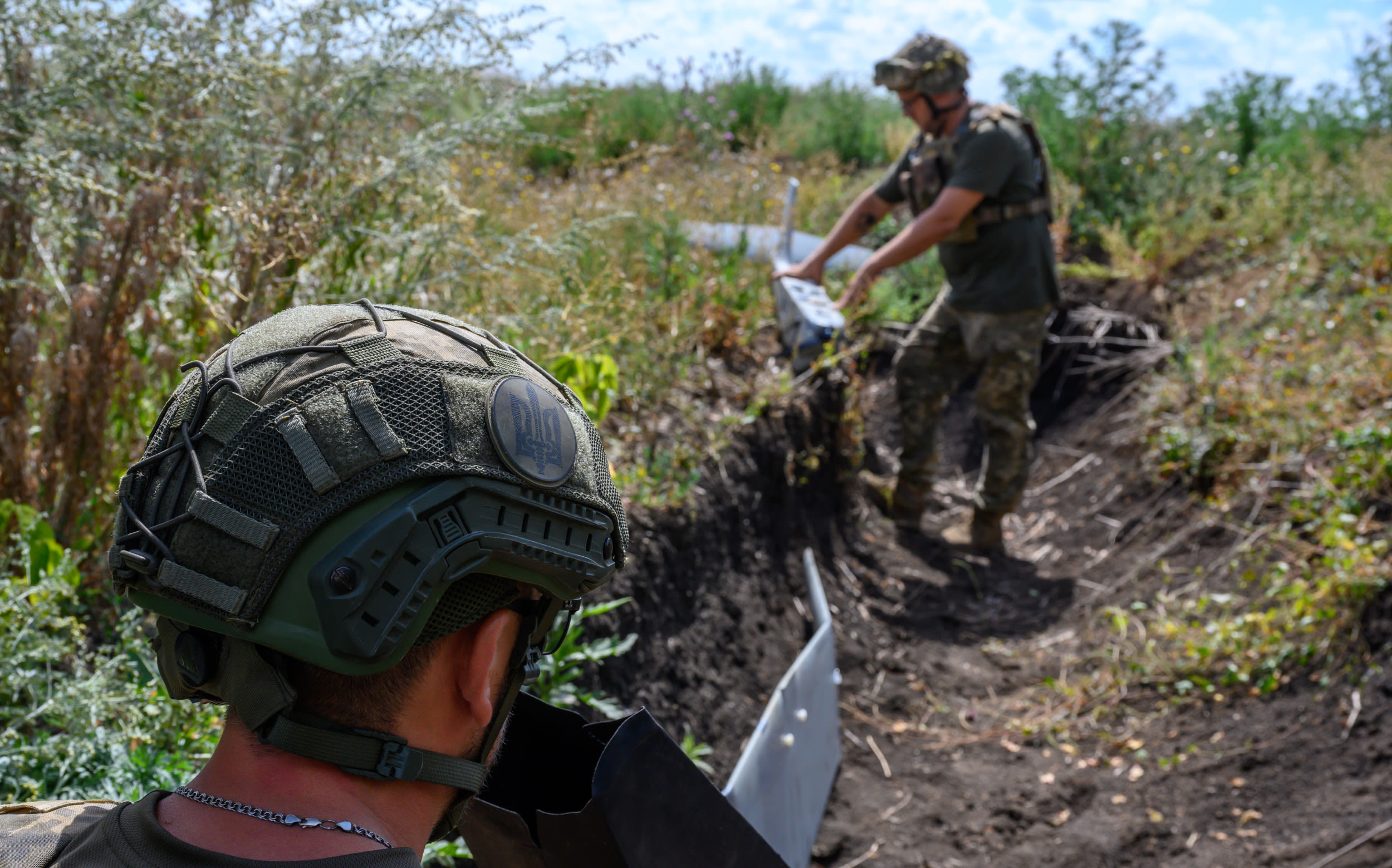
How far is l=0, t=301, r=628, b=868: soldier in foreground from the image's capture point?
1.12 metres

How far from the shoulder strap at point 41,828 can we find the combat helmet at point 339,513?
0.68 ft

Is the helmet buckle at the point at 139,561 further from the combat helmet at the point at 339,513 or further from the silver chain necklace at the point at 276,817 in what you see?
the silver chain necklace at the point at 276,817

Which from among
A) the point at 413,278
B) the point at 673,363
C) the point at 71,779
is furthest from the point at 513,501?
the point at 673,363

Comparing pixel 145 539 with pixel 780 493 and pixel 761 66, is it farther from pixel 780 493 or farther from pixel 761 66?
pixel 761 66

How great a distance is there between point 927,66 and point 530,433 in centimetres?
448

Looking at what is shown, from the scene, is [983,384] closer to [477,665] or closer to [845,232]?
[845,232]

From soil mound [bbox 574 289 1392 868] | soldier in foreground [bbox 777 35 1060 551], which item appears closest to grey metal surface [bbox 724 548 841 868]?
soil mound [bbox 574 289 1392 868]

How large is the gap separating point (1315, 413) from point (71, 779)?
19.8 ft

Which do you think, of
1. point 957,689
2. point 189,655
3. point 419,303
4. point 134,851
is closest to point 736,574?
point 957,689

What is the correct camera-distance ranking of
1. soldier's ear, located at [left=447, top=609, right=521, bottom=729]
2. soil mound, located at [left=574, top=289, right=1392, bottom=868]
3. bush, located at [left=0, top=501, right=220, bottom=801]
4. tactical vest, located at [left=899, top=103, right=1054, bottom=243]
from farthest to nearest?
1. tactical vest, located at [left=899, top=103, right=1054, bottom=243]
2. soil mound, located at [left=574, top=289, right=1392, bottom=868]
3. bush, located at [left=0, top=501, right=220, bottom=801]
4. soldier's ear, located at [left=447, top=609, right=521, bottom=729]

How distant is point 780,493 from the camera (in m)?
5.00

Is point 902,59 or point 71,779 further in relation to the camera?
point 902,59

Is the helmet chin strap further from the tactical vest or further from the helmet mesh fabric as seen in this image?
the tactical vest

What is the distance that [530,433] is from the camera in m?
1.23
